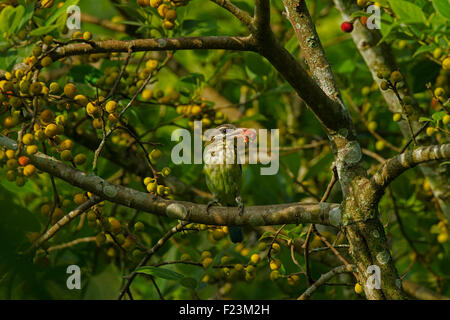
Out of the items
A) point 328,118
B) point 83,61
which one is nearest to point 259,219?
point 328,118

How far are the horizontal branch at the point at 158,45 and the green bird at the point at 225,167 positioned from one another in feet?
3.86

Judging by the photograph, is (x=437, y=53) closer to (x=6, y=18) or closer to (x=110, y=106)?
(x=110, y=106)

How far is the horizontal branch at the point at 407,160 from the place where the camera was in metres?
2.21

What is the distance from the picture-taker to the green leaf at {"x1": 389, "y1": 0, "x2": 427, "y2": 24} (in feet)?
7.56

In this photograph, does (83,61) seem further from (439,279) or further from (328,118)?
(439,279)

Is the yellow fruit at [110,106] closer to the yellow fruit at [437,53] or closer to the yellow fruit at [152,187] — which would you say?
the yellow fruit at [152,187]

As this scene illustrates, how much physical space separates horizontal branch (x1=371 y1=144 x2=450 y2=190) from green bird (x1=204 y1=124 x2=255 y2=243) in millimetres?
1246

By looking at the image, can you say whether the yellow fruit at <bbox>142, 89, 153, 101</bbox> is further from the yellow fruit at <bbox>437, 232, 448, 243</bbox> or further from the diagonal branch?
the yellow fruit at <bbox>437, 232, 448, 243</bbox>

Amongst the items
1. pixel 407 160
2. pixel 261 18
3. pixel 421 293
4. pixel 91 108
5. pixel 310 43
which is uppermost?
pixel 310 43

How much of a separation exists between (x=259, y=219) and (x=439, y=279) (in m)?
2.03

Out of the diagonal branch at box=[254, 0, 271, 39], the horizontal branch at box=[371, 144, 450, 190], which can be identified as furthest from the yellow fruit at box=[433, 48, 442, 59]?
the diagonal branch at box=[254, 0, 271, 39]

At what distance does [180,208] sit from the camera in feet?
8.25

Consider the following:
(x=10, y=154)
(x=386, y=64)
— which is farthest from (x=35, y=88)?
A: (x=386, y=64)

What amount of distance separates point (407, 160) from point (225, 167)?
5.06ft
